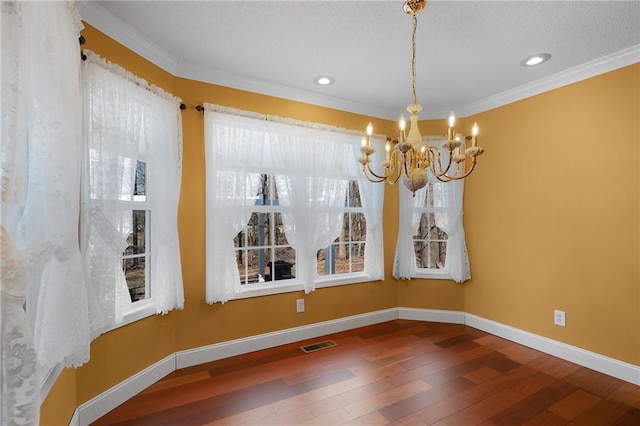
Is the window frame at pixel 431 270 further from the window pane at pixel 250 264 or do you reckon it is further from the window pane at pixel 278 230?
the window pane at pixel 250 264

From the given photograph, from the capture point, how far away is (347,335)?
347 cm

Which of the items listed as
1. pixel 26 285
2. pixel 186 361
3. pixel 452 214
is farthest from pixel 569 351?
pixel 26 285

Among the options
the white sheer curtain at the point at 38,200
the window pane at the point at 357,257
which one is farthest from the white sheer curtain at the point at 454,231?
the white sheer curtain at the point at 38,200

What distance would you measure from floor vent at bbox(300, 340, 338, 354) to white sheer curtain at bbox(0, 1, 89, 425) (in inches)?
81.0

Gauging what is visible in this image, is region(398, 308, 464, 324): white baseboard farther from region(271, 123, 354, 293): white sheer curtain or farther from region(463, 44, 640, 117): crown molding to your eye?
region(463, 44, 640, 117): crown molding

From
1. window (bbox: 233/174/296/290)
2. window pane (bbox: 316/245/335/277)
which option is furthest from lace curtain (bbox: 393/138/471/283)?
window (bbox: 233/174/296/290)

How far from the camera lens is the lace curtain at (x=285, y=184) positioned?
284cm

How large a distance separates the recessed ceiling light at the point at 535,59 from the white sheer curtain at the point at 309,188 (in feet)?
6.00

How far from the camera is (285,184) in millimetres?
3225

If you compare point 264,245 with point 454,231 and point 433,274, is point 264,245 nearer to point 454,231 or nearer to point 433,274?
point 433,274

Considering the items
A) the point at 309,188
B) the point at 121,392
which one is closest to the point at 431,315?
the point at 309,188

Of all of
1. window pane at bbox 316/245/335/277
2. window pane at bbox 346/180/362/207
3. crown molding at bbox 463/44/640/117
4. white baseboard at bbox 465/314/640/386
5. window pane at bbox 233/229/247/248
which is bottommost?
white baseboard at bbox 465/314/640/386

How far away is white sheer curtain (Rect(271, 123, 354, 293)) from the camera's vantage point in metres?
3.23

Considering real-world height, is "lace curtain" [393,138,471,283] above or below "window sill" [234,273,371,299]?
above
